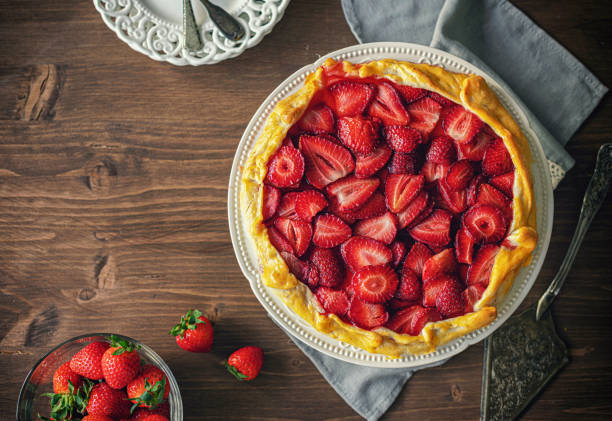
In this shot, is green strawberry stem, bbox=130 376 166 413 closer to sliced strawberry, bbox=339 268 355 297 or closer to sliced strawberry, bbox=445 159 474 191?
sliced strawberry, bbox=339 268 355 297

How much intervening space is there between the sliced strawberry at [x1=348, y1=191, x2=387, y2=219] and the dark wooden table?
0.63 metres

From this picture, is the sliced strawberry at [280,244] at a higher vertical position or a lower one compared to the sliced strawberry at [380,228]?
lower

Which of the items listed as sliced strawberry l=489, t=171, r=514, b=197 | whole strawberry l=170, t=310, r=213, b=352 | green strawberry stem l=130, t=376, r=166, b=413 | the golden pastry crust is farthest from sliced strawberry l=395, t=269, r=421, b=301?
green strawberry stem l=130, t=376, r=166, b=413

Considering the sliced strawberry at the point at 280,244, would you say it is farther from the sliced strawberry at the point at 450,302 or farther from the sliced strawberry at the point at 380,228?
the sliced strawberry at the point at 450,302

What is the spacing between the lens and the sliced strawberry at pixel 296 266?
1.64 metres

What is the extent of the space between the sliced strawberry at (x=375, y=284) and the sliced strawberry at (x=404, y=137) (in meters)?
0.42

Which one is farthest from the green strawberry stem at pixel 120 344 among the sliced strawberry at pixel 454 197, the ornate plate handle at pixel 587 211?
the ornate plate handle at pixel 587 211

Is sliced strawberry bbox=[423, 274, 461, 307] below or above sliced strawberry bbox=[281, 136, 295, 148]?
below

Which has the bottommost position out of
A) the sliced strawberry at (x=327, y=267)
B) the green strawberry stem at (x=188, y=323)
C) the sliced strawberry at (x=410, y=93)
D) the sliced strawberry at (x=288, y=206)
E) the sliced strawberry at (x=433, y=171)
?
the green strawberry stem at (x=188, y=323)

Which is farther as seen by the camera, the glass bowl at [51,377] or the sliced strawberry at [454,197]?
the glass bowl at [51,377]

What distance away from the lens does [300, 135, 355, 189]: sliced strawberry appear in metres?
1.63

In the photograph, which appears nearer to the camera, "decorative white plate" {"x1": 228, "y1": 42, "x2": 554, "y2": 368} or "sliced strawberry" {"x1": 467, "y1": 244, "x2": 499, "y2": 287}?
"sliced strawberry" {"x1": 467, "y1": 244, "x2": 499, "y2": 287}

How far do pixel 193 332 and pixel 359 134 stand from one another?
1032 millimetres

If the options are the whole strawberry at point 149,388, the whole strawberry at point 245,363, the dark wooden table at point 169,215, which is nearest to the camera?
the whole strawberry at point 149,388
